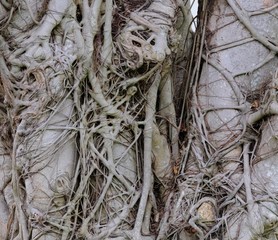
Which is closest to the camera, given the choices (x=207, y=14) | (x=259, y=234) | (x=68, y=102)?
(x=259, y=234)

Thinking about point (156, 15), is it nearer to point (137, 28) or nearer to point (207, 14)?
point (137, 28)

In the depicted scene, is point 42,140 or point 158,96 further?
point 158,96

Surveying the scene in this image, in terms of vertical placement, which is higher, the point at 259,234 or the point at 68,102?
the point at 68,102

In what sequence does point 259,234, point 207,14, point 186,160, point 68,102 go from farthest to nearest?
point 207,14 < point 186,160 < point 68,102 < point 259,234

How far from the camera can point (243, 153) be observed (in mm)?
2223

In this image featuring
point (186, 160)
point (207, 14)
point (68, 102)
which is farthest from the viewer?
point (207, 14)

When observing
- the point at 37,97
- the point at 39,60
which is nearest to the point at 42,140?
the point at 37,97

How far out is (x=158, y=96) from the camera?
7.98 ft

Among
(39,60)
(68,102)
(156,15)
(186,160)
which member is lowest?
(186,160)

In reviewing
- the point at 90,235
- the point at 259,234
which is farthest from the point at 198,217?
the point at 90,235

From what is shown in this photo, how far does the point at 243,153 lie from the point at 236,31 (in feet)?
1.70

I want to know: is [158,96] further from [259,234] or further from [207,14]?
[259,234]

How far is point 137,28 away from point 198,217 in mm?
755

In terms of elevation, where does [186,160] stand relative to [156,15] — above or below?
below
